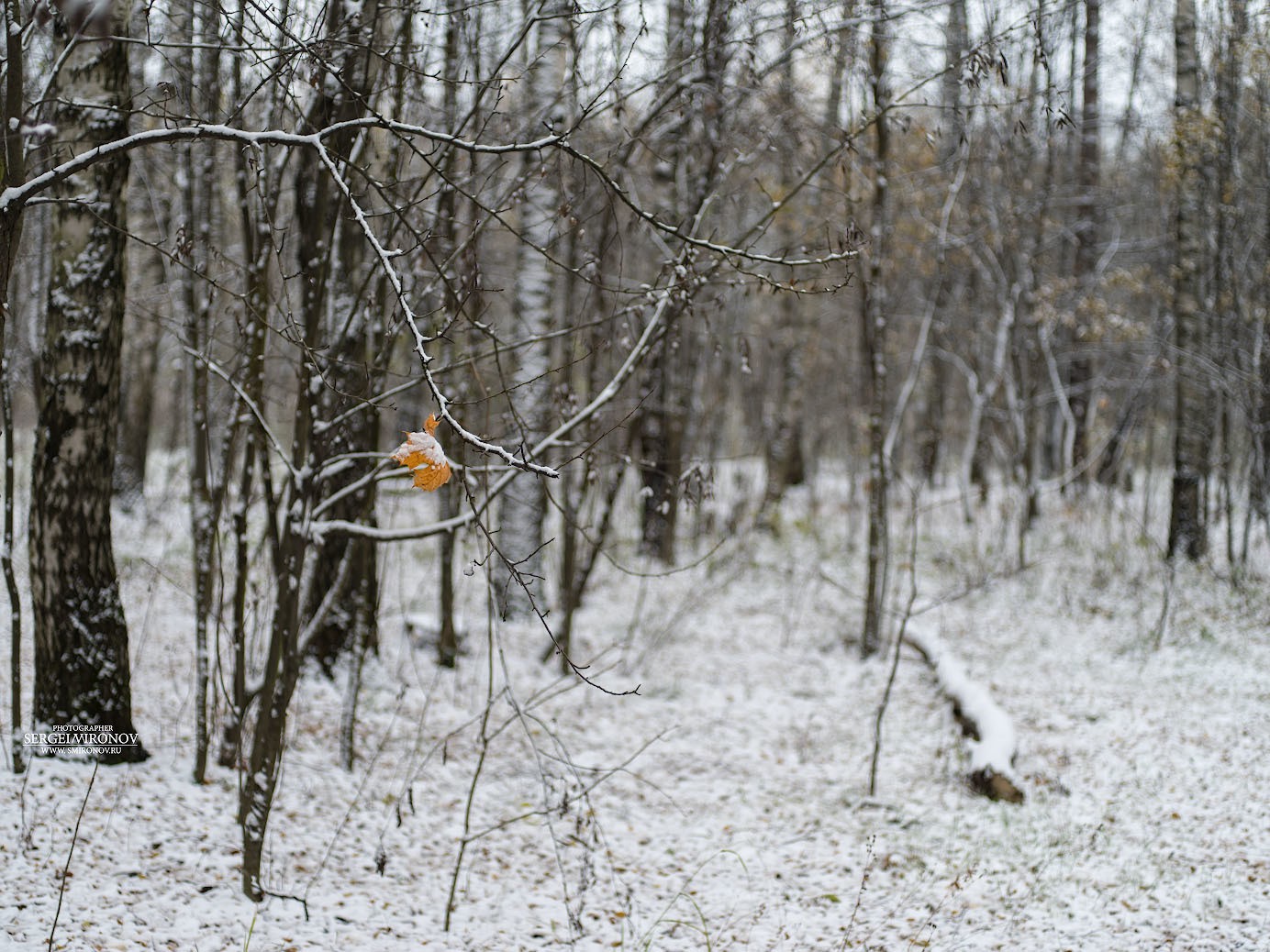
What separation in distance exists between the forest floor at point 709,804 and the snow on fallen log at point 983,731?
0.14 m

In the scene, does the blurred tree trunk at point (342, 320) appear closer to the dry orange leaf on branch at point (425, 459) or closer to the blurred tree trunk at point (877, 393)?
the dry orange leaf on branch at point (425, 459)

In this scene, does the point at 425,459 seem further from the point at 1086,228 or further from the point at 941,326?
the point at 1086,228

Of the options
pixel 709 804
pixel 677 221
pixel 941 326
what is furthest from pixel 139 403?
pixel 941 326

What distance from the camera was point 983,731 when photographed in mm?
5832

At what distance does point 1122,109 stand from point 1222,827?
50.2 feet

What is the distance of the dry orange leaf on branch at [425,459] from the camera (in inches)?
88.0

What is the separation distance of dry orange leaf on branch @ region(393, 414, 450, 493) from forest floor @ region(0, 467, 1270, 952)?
3.95 ft

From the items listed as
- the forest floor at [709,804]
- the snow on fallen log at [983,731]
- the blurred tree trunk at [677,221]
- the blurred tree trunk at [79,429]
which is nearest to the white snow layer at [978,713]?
the snow on fallen log at [983,731]

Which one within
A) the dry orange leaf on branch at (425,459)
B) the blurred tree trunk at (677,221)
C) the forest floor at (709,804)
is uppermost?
the blurred tree trunk at (677,221)

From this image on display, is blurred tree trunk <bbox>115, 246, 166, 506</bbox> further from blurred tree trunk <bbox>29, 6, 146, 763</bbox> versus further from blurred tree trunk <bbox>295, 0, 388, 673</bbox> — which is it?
blurred tree trunk <bbox>29, 6, 146, 763</bbox>

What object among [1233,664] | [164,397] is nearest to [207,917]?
[1233,664]

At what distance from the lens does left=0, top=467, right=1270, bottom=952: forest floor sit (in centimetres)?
381

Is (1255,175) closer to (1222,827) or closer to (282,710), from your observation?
(1222,827)

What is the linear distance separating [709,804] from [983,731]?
6.21 ft
